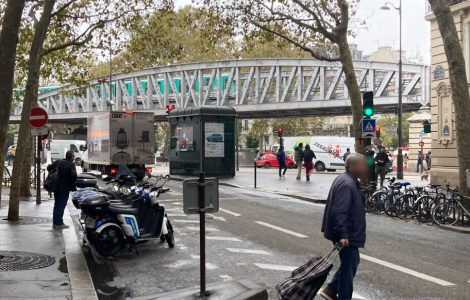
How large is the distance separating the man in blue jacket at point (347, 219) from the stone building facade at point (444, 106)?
18580 mm

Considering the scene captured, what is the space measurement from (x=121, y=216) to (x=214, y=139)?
18.6 metres

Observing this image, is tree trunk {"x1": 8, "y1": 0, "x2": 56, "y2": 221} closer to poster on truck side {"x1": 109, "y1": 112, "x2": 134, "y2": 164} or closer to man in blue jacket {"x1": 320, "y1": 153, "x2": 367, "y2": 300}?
man in blue jacket {"x1": 320, "y1": 153, "x2": 367, "y2": 300}

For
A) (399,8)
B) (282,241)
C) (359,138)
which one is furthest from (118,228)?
(399,8)

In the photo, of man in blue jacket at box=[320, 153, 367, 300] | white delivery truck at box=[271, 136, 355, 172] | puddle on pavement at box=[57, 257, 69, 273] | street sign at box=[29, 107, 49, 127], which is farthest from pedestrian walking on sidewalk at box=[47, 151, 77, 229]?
white delivery truck at box=[271, 136, 355, 172]

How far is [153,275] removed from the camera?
7.96 m

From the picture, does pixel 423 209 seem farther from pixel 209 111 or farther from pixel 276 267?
pixel 209 111

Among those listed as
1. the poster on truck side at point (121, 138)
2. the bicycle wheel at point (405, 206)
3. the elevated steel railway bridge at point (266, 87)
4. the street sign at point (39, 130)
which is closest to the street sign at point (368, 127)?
the bicycle wheel at point (405, 206)

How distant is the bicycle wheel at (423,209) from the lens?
45.7 feet

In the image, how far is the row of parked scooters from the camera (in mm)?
8875

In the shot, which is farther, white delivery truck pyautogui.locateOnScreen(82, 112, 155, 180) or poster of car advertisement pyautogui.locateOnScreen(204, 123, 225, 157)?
poster of car advertisement pyautogui.locateOnScreen(204, 123, 225, 157)

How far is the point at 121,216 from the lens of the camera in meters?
8.98

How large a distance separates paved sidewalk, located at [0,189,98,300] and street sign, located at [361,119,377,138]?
921 centimetres

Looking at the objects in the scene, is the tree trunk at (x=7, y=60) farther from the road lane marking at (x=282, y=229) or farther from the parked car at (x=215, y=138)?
the parked car at (x=215, y=138)

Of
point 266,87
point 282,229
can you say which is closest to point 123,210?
point 282,229
